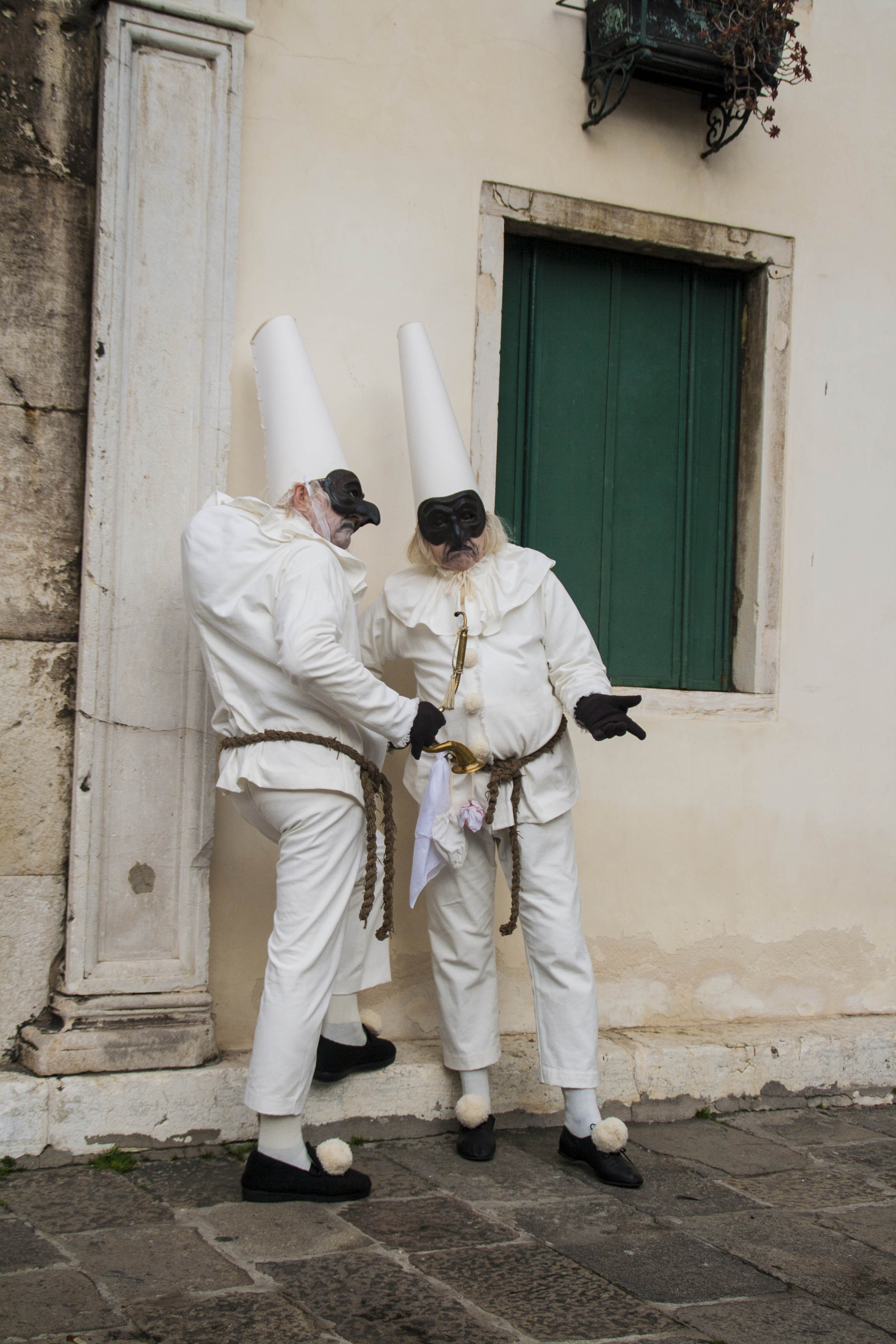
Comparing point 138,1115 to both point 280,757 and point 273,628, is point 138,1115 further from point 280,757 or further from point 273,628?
point 273,628

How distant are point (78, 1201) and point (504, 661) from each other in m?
1.73

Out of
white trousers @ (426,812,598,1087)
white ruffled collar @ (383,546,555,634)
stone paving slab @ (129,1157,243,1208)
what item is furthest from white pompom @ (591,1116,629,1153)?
white ruffled collar @ (383,546,555,634)

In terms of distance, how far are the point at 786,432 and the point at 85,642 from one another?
2627mm

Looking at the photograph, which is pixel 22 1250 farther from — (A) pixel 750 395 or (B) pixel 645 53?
(B) pixel 645 53

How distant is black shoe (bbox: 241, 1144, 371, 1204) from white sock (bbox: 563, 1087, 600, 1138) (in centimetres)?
68

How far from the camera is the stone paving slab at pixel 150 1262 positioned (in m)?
2.48

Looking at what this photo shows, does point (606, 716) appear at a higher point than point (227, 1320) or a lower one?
higher

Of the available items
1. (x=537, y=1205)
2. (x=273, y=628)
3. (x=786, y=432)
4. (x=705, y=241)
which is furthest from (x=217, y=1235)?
(x=705, y=241)

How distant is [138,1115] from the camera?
3.27 metres

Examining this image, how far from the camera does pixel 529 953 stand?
11.5 ft

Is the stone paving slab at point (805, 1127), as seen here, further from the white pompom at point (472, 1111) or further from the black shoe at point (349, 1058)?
the black shoe at point (349, 1058)

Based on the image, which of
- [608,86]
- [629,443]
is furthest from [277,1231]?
[608,86]

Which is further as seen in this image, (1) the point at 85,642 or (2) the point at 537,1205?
(1) the point at 85,642

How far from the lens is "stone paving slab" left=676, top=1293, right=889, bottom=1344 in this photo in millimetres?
2389
